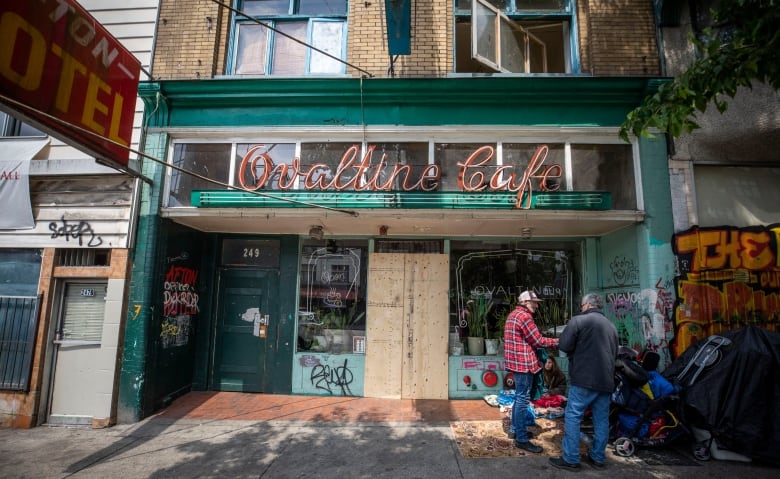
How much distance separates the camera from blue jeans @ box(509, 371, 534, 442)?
15.5 ft

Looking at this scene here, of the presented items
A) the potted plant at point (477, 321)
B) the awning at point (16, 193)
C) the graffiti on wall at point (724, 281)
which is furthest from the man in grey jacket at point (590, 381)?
the awning at point (16, 193)

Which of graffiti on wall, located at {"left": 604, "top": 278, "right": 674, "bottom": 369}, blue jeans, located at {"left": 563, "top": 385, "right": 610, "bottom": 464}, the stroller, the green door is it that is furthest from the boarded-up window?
graffiti on wall, located at {"left": 604, "top": 278, "right": 674, "bottom": 369}

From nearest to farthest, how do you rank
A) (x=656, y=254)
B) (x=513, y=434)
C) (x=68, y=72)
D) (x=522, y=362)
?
(x=68, y=72), (x=522, y=362), (x=513, y=434), (x=656, y=254)

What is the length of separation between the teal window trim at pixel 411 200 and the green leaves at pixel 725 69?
1.50m

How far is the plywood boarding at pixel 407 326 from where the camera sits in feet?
22.2

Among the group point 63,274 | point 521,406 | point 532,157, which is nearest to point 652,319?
point 521,406

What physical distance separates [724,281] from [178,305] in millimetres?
8558

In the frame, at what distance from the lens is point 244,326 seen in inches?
281

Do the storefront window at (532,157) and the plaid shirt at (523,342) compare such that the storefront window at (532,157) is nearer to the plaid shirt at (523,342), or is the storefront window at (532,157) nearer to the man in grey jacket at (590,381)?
the plaid shirt at (523,342)

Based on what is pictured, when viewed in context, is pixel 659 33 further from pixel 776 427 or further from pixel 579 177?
pixel 776 427

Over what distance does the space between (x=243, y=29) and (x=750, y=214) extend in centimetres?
916

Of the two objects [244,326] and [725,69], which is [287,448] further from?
[725,69]

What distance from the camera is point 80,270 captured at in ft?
19.7

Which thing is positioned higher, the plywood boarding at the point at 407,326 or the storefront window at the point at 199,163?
the storefront window at the point at 199,163
